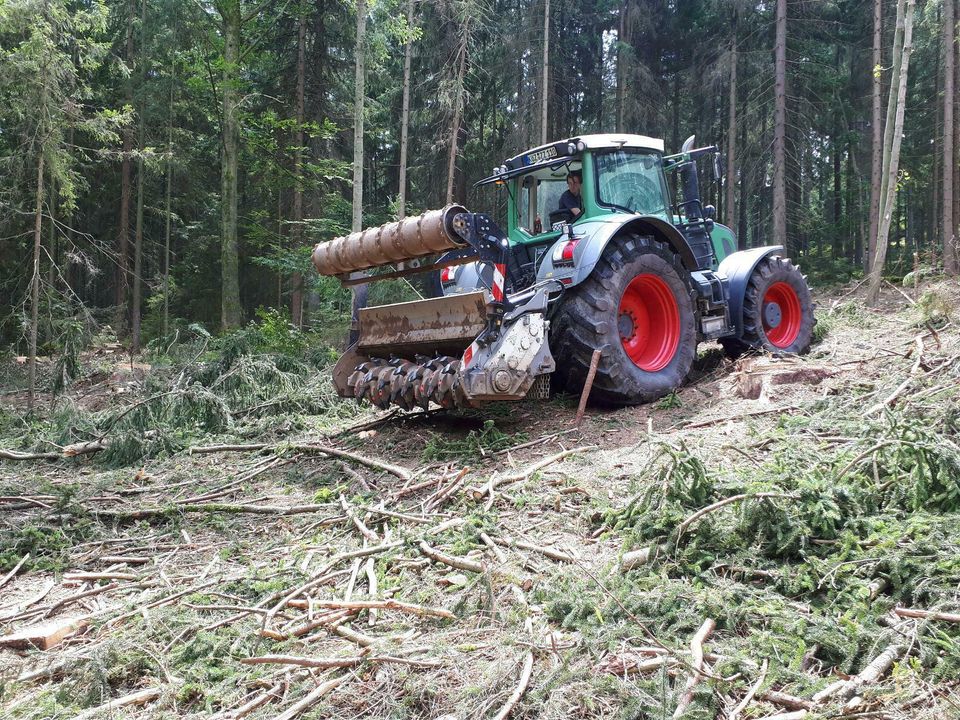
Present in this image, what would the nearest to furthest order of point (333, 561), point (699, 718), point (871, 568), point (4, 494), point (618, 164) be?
point (699, 718), point (871, 568), point (333, 561), point (4, 494), point (618, 164)

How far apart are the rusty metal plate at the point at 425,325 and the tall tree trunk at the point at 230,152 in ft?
28.8

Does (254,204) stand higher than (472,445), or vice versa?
(254,204)

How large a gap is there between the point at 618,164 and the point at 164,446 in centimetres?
522

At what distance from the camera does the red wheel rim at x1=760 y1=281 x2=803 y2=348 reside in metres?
8.70

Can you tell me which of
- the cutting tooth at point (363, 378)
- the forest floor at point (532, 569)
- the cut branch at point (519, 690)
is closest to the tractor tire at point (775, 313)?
the forest floor at point (532, 569)

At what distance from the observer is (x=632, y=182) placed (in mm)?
7395

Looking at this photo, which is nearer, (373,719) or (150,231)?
(373,719)

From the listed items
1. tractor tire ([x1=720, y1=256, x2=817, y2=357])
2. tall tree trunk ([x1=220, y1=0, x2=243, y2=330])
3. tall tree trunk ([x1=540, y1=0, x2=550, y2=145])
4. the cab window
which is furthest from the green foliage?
tall tree trunk ([x1=540, y1=0, x2=550, y2=145])

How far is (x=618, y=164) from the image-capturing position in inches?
285

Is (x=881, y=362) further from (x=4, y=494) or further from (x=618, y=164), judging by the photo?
(x=4, y=494)

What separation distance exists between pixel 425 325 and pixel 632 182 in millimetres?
2664

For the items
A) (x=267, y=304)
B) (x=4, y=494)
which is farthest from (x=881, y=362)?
(x=267, y=304)

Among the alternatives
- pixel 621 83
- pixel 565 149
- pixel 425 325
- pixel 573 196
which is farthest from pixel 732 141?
pixel 425 325

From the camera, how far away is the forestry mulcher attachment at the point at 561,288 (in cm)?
586
